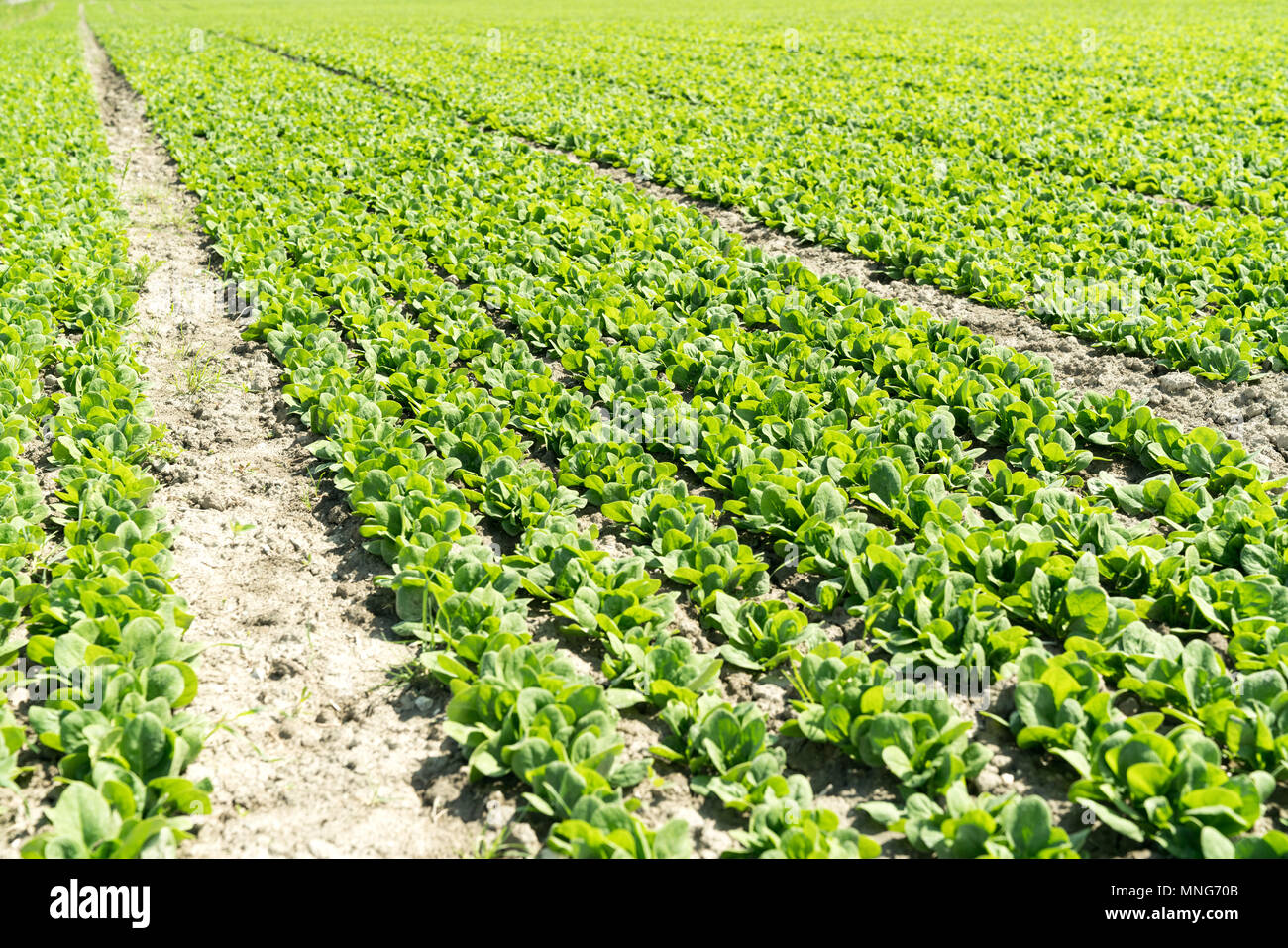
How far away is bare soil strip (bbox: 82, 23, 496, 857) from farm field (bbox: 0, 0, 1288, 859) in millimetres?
19

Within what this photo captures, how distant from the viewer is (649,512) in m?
4.34

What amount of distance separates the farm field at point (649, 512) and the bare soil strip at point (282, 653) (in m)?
0.02

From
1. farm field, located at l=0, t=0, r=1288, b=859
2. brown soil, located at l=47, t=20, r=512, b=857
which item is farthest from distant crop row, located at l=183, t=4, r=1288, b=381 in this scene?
brown soil, located at l=47, t=20, r=512, b=857

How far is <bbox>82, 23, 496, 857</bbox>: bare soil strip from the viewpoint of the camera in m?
2.98

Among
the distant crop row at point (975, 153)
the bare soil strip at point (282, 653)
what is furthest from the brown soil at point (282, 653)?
the distant crop row at point (975, 153)

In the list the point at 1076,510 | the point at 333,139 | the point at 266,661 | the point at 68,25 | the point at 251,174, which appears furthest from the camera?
the point at 68,25

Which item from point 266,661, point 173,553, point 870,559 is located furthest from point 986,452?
point 173,553

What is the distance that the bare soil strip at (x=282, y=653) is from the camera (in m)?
2.98

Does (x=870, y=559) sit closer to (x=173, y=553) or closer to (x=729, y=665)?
(x=729, y=665)

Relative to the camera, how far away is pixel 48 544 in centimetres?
432

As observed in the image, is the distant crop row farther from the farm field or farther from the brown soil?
the brown soil

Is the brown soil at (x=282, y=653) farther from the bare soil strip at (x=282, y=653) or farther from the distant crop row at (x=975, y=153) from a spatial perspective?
the distant crop row at (x=975, y=153)
